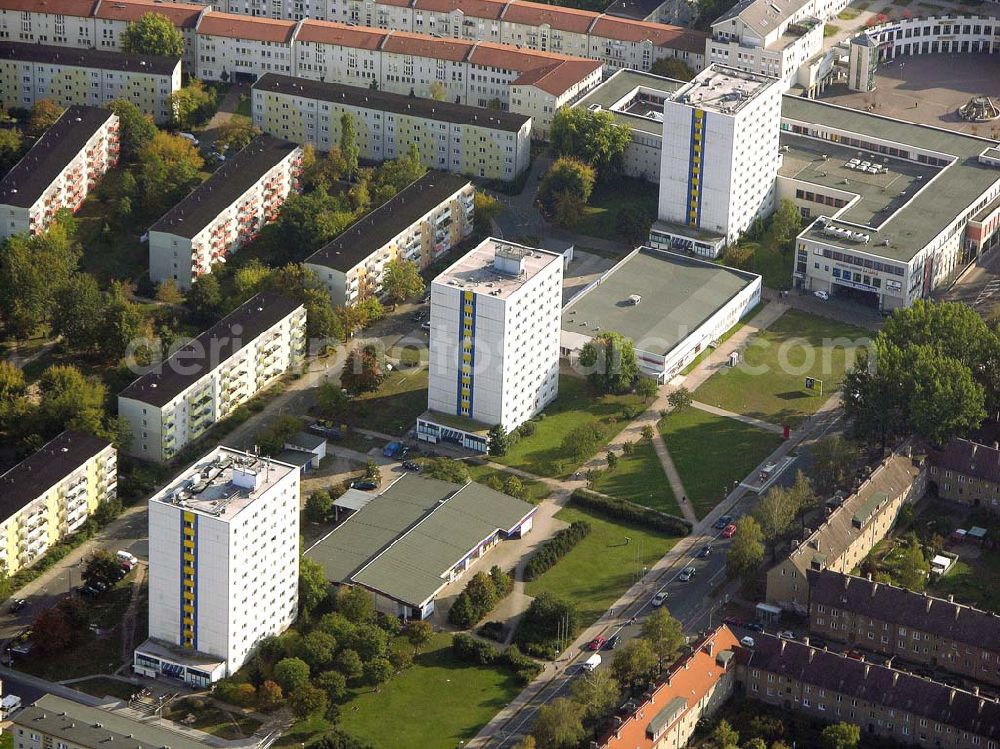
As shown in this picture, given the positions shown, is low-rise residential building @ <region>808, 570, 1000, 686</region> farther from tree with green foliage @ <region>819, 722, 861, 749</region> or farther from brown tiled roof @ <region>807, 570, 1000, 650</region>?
tree with green foliage @ <region>819, 722, 861, 749</region>

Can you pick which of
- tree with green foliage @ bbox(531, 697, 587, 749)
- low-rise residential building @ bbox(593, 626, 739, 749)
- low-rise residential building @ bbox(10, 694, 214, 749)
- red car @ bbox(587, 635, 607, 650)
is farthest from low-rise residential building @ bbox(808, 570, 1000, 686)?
low-rise residential building @ bbox(10, 694, 214, 749)

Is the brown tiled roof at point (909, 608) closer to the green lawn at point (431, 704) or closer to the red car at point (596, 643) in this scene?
the red car at point (596, 643)

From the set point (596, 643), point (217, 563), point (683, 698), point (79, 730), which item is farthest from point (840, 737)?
point (79, 730)

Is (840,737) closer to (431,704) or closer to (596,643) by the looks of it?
(596,643)

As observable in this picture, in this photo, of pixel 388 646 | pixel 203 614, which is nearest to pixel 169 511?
pixel 203 614

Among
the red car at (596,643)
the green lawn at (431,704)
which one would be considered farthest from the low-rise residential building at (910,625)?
the green lawn at (431,704)

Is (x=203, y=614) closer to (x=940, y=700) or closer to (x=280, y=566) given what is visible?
(x=280, y=566)
